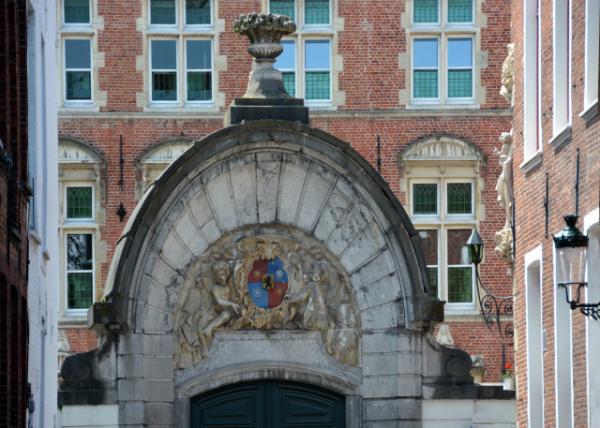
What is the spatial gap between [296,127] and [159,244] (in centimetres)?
178

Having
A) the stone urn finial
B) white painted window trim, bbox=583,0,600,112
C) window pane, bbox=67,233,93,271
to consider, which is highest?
window pane, bbox=67,233,93,271

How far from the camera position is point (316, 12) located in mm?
42344

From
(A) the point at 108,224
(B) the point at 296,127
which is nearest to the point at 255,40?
(B) the point at 296,127

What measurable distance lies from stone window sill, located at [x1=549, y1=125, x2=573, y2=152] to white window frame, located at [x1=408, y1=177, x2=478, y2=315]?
17282mm

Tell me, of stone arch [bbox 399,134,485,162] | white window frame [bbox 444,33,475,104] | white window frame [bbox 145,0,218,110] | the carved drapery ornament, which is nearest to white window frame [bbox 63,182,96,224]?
white window frame [bbox 145,0,218,110]

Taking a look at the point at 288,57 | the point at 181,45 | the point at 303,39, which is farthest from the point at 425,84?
the point at 181,45

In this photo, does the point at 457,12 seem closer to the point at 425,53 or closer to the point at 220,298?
the point at 425,53

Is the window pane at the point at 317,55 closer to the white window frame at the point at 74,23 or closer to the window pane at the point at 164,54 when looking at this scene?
the window pane at the point at 164,54

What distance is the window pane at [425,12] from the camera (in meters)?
42.3

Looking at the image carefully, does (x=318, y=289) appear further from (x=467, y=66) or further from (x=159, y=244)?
(x=467, y=66)

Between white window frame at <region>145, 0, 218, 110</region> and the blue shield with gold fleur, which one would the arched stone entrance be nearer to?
the blue shield with gold fleur

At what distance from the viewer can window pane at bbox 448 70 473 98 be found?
1660 inches

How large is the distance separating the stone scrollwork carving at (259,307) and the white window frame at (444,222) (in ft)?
54.4

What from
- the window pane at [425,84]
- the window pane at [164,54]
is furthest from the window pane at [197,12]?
the window pane at [425,84]
